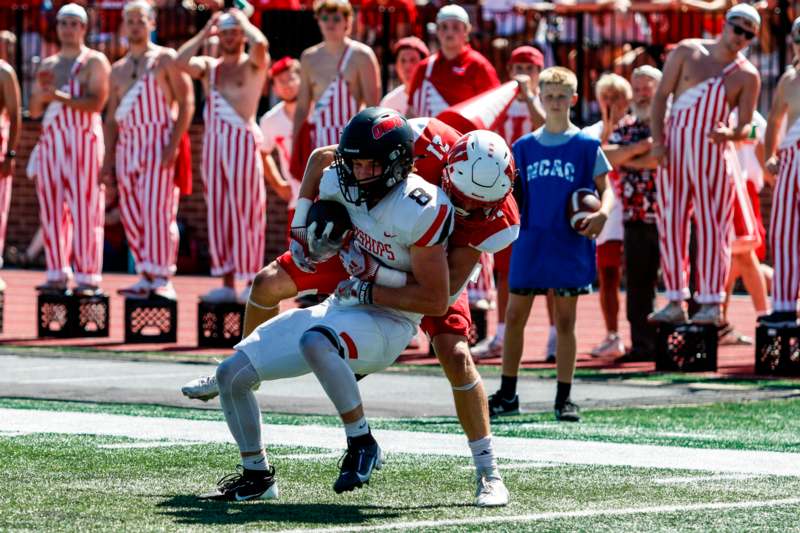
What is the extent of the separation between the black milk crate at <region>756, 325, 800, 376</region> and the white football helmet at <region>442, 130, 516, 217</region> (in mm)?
6268

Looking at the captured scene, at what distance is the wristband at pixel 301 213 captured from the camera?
25.6 ft

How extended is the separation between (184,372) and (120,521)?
632 cm

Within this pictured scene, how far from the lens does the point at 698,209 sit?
1402cm

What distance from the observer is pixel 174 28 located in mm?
22641

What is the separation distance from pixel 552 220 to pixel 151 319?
18.0ft

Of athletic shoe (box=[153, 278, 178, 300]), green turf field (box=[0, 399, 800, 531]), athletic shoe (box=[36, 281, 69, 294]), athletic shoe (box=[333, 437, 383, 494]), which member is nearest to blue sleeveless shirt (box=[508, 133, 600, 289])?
green turf field (box=[0, 399, 800, 531])

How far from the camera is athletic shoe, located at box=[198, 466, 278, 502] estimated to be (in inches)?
291

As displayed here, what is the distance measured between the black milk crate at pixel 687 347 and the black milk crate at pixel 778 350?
12.8 inches

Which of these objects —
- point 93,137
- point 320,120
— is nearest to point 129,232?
point 93,137

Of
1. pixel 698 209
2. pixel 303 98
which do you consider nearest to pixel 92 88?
pixel 303 98

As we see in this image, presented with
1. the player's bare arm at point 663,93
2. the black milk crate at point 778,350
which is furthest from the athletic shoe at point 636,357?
the player's bare arm at point 663,93

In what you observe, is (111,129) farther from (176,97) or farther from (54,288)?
(54,288)

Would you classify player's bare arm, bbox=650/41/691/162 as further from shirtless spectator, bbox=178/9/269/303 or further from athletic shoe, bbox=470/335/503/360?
shirtless spectator, bbox=178/9/269/303

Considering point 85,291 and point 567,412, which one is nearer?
point 567,412
